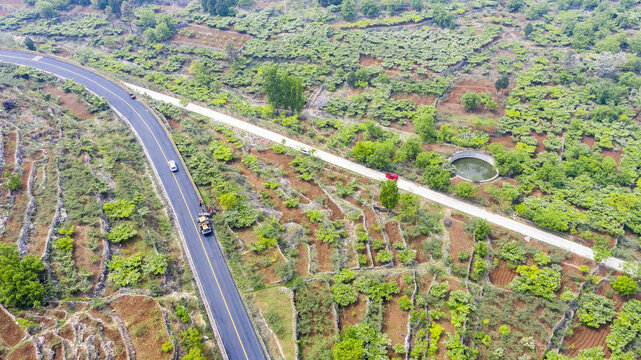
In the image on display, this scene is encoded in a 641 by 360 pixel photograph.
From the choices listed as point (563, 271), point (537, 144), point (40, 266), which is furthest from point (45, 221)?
point (537, 144)

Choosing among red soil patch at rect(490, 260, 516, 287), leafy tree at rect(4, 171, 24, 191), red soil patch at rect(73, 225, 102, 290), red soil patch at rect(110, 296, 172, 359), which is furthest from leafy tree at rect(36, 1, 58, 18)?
red soil patch at rect(490, 260, 516, 287)

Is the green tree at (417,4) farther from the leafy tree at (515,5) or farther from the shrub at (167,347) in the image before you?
the shrub at (167,347)

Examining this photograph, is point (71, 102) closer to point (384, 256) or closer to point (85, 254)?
point (85, 254)

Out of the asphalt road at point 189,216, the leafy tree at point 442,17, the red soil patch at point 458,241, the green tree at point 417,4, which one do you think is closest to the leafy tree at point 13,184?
the asphalt road at point 189,216

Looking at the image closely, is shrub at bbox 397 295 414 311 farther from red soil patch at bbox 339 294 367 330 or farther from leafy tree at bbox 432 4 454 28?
leafy tree at bbox 432 4 454 28

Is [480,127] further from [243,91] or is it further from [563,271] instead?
[243,91]

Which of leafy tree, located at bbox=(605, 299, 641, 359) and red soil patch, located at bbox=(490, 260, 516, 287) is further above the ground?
red soil patch, located at bbox=(490, 260, 516, 287)
